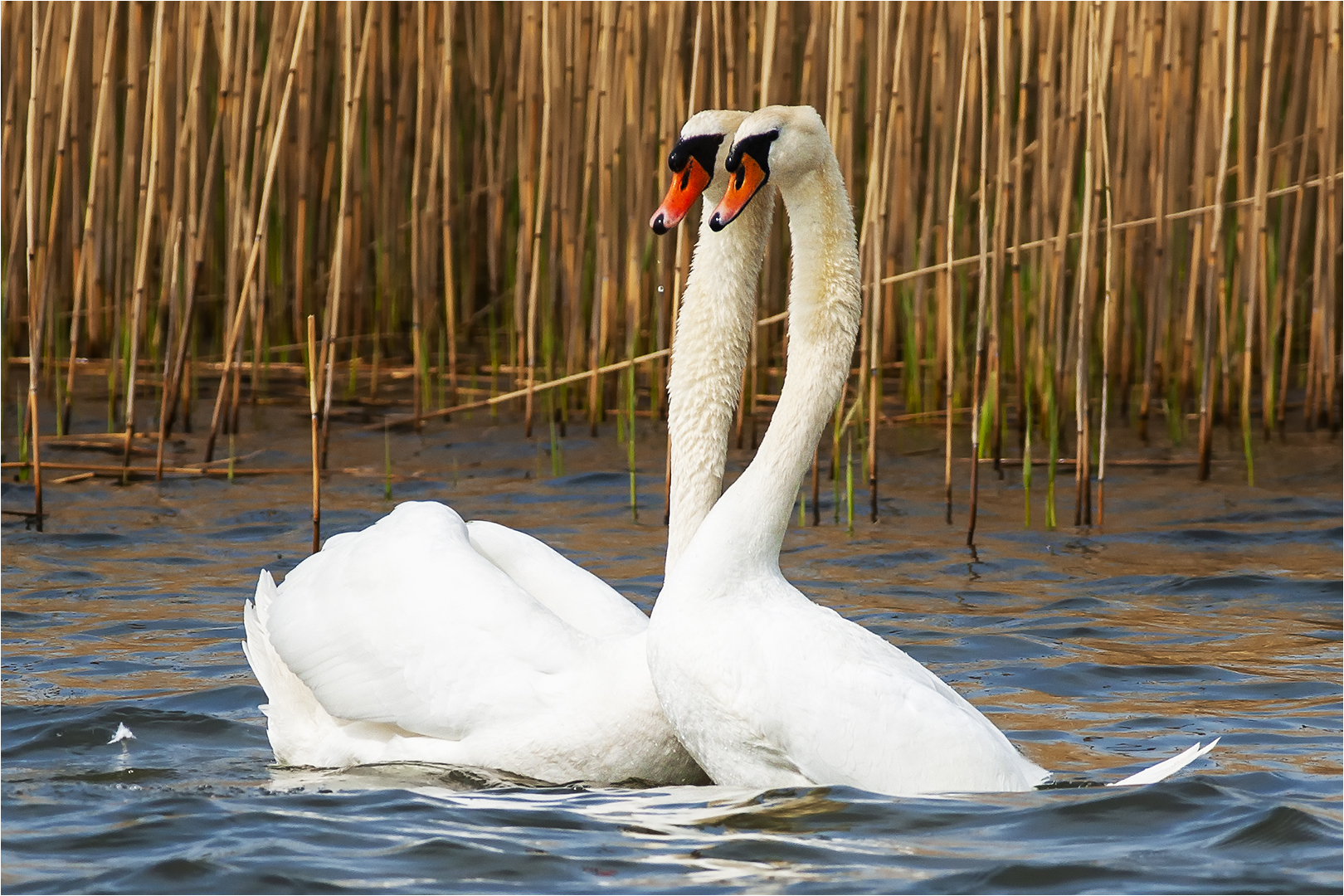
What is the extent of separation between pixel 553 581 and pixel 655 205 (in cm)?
401

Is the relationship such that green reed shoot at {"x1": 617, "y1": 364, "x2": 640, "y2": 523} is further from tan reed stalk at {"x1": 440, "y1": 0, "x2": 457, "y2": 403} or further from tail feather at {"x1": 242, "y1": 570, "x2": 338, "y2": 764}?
tail feather at {"x1": 242, "y1": 570, "x2": 338, "y2": 764}

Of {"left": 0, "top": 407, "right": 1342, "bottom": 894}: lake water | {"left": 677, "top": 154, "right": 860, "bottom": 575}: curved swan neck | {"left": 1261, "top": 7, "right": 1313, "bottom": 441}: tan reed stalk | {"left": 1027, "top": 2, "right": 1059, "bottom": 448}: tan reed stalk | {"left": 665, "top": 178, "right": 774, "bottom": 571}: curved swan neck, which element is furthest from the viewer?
{"left": 1261, "top": 7, "right": 1313, "bottom": 441}: tan reed stalk

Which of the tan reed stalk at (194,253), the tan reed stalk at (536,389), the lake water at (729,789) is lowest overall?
the lake water at (729,789)

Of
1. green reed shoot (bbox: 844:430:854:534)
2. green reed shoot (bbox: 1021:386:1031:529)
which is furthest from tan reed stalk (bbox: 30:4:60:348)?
green reed shoot (bbox: 1021:386:1031:529)

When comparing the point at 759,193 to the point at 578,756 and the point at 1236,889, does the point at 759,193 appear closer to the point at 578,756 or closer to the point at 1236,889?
the point at 578,756

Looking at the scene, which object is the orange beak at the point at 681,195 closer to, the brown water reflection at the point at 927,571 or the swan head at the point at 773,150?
the swan head at the point at 773,150

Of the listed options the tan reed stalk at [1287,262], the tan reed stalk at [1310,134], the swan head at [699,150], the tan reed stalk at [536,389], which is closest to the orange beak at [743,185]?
the swan head at [699,150]

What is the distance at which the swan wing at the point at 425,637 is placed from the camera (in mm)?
4055

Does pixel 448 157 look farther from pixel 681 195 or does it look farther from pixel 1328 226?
pixel 681 195

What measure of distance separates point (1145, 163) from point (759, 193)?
4.89 metres

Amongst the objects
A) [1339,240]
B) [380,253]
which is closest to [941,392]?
[1339,240]

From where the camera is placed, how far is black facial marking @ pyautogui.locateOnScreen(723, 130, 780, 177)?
4.12 meters

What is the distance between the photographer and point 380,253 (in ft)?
32.7

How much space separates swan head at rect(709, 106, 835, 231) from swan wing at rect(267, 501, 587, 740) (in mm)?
1039
